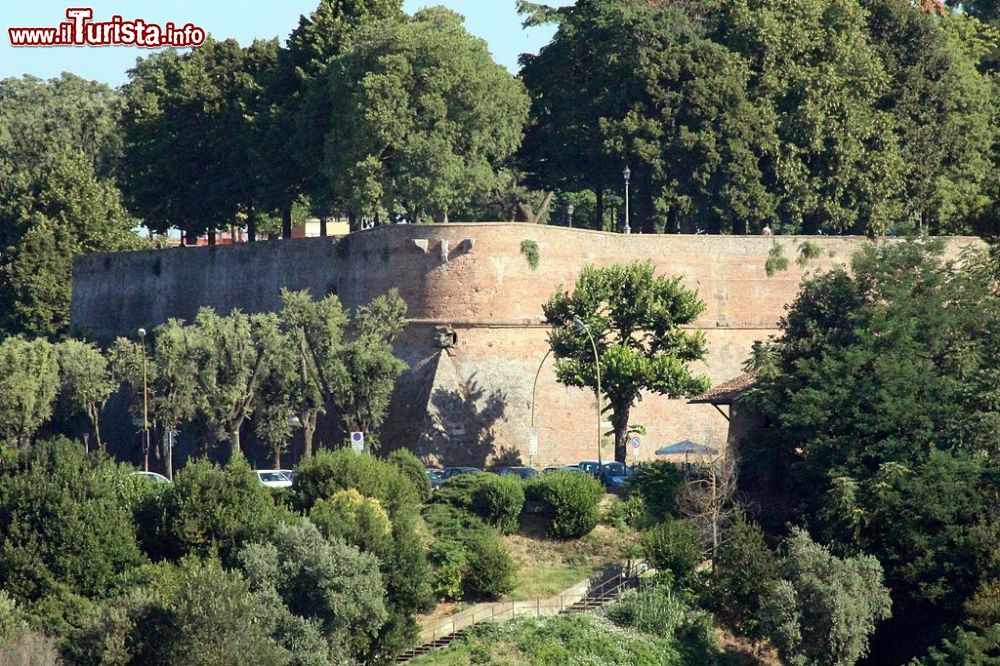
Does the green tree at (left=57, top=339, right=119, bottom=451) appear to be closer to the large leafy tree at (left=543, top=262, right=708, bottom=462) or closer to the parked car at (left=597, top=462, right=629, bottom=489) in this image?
the large leafy tree at (left=543, top=262, right=708, bottom=462)

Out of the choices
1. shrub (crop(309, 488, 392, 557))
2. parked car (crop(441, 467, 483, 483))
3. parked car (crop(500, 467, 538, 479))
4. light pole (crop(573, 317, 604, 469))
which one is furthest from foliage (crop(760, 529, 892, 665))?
parked car (crop(441, 467, 483, 483))

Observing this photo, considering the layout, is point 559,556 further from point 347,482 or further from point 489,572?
point 347,482

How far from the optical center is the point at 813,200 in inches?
2827

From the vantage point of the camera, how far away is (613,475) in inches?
2319

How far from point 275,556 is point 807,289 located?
16995 millimetres

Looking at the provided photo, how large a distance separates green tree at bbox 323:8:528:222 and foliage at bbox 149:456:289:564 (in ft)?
67.3

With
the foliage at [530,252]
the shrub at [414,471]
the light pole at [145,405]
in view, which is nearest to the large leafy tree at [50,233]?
the light pole at [145,405]

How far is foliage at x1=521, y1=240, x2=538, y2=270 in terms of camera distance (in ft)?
222

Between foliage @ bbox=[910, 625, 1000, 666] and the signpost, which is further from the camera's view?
the signpost

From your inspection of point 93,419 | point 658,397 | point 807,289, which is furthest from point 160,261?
point 807,289

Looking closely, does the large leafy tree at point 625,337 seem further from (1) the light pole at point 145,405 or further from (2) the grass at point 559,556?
(1) the light pole at point 145,405

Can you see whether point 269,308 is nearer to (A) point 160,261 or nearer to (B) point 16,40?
(A) point 160,261

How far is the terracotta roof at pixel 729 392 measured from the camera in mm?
57219

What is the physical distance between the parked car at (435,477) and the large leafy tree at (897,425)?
8471 millimetres
